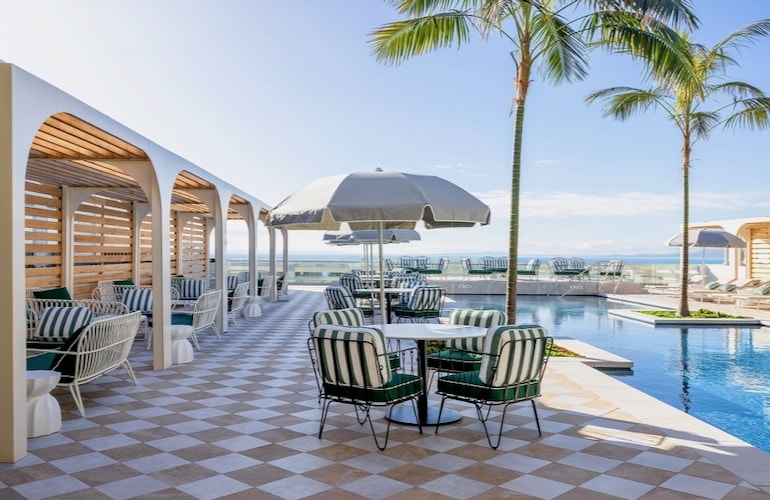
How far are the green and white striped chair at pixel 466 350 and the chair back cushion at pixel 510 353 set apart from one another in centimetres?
114

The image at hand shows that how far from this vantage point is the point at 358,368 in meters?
4.36

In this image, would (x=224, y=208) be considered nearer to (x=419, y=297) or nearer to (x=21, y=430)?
(x=419, y=297)

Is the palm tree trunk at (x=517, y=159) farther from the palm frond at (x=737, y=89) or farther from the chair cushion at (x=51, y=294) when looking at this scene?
the chair cushion at (x=51, y=294)

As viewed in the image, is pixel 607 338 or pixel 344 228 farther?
pixel 607 338

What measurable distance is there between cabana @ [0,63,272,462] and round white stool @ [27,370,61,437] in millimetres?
272

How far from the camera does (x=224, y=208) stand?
428 inches

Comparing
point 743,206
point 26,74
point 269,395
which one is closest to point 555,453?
point 269,395

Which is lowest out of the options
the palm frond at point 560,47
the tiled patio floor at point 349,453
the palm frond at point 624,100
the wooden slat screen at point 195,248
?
the tiled patio floor at point 349,453

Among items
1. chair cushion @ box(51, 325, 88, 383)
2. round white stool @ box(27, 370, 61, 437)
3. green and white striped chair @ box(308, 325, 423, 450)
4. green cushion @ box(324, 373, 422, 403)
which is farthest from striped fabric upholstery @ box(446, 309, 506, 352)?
round white stool @ box(27, 370, 61, 437)

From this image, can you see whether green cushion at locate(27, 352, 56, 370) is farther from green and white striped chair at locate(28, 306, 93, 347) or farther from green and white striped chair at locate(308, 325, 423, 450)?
green and white striped chair at locate(308, 325, 423, 450)

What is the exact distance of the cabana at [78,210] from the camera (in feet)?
13.9

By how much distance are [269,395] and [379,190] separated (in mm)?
2481

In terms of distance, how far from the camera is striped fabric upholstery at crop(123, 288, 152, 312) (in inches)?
362

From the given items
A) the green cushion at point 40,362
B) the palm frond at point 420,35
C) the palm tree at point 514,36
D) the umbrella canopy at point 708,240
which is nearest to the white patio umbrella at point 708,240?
the umbrella canopy at point 708,240
